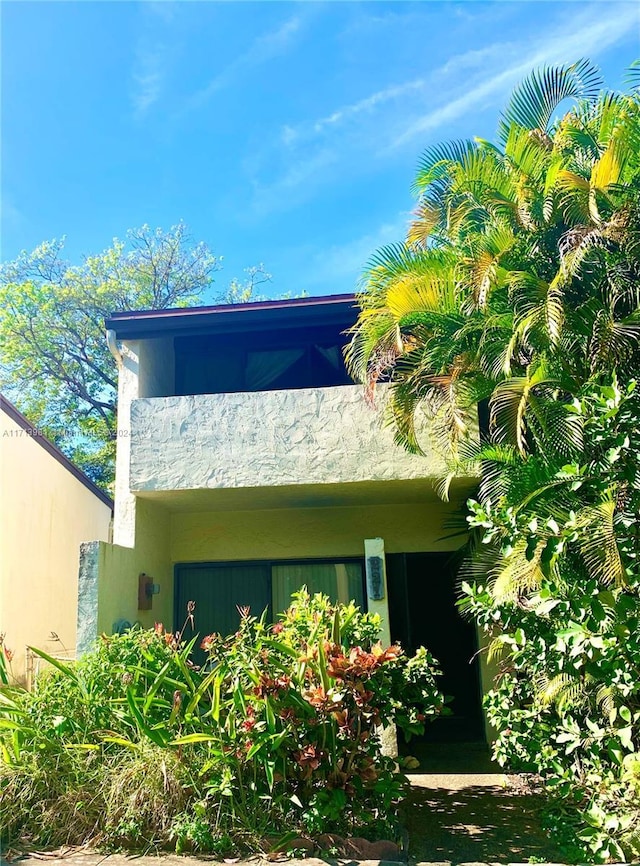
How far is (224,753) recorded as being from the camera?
5508 millimetres

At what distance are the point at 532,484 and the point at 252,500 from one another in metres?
4.81

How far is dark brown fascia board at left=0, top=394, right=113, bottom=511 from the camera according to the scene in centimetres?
1164

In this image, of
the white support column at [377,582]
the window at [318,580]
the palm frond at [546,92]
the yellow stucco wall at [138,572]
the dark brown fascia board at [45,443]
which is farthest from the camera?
the dark brown fascia board at [45,443]

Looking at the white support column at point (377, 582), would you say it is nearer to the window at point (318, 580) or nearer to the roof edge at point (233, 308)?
the window at point (318, 580)

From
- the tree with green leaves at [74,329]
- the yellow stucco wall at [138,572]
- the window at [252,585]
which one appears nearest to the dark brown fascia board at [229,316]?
the yellow stucco wall at [138,572]

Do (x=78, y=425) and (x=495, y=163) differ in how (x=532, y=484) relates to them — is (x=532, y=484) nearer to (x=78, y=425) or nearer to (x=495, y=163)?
(x=495, y=163)

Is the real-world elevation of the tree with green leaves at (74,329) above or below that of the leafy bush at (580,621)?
above

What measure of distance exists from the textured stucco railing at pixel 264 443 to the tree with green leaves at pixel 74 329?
17676mm

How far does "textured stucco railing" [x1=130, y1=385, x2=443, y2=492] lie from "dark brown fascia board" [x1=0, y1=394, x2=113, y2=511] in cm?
351

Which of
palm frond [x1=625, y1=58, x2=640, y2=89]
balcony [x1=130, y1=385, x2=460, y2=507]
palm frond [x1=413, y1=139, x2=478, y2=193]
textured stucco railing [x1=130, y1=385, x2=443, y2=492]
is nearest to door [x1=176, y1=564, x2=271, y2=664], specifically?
balcony [x1=130, y1=385, x2=460, y2=507]

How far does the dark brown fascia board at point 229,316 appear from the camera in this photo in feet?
32.8

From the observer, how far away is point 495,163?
753cm

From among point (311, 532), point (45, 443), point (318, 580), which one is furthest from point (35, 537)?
point (318, 580)

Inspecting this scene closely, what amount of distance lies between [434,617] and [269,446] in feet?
13.4
